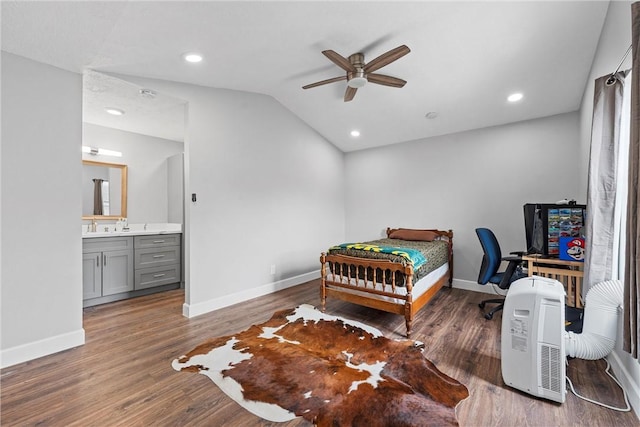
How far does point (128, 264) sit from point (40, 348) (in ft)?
4.92

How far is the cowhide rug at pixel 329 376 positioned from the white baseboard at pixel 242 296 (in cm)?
77

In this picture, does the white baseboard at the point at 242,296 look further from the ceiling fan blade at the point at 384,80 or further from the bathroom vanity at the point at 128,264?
the ceiling fan blade at the point at 384,80

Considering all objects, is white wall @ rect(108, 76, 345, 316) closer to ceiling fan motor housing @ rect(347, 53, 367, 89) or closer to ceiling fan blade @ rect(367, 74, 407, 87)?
ceiling fan motor housing @ rect(347, 53, 367, 89)

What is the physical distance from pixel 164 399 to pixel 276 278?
2.45m

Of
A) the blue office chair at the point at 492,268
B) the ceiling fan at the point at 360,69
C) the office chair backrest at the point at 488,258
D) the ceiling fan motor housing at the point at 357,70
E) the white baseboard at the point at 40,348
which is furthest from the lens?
the office chair backrest at the point at 488,258

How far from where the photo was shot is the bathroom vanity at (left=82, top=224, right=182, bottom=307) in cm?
335

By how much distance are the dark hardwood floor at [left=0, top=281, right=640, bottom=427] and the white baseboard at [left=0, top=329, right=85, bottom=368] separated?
0.06m

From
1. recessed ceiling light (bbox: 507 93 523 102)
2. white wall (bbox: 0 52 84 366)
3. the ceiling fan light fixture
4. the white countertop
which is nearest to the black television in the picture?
recessed ceiling light (bbox: 507 93 523 102)

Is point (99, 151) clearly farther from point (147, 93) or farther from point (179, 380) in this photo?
point (179, 380)

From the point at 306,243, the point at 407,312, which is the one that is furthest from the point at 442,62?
the point at 306,243

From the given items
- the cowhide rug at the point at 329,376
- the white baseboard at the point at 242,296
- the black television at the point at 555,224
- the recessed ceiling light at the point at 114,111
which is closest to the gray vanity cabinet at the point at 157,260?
the white baseboard at the point at 242,296

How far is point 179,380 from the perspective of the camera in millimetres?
1960

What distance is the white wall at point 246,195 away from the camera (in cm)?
322

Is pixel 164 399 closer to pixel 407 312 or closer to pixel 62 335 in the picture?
pixel 62 335
